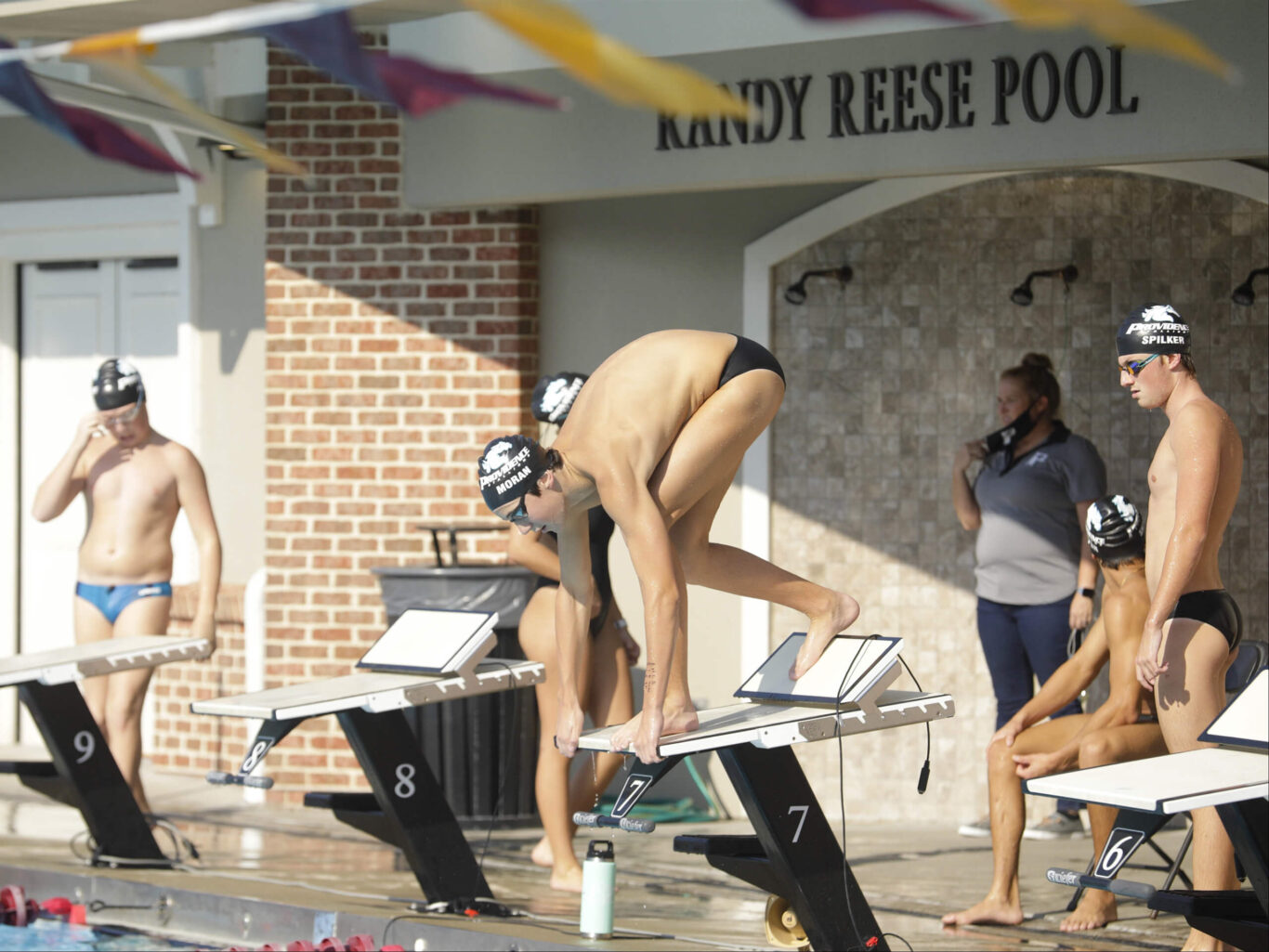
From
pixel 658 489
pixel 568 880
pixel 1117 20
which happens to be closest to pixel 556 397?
pixel 658 489

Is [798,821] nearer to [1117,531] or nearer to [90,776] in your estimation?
[1117,531]

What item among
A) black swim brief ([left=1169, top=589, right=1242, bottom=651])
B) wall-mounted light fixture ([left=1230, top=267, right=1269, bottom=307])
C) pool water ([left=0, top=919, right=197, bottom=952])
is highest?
wall-mounted light fixture ([left=1230, top=267, right=1269, bottom=307])

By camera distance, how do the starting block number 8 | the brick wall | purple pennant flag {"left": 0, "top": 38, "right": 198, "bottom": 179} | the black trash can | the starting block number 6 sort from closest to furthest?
purple pennant flag {"left": 0, "top": 38, "right": 198, "bottom": 179}
the starting block number 8
the starting block number 6
the black trash can
the brick wall

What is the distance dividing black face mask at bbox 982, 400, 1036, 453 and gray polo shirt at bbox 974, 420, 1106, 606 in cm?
8

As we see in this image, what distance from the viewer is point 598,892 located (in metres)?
5.10

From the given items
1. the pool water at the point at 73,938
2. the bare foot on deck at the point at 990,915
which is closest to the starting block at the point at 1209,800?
the bare foot on deck at the point at 990,915

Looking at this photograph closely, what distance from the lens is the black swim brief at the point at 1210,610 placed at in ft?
15.2

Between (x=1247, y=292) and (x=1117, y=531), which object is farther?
(x=1247, y=292)

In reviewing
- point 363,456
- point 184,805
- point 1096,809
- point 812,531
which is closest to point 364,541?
point 363,456

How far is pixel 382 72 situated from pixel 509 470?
2.54 m

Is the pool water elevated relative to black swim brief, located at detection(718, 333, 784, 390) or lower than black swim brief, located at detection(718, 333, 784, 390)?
lower

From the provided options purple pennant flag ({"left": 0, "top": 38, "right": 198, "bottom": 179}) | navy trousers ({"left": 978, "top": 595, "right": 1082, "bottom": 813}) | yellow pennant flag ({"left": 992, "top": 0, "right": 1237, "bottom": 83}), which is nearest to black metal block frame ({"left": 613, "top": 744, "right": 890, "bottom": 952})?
navy trousers ({"left": 978, "top": 595, "right": 1082, "bottom": 813})

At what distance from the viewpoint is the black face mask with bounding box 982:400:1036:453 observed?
22.4 feet

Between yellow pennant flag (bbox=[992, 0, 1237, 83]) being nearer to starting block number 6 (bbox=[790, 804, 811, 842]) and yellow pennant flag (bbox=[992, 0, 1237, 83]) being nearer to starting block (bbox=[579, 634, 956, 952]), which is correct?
starting block (bbox=[579, 634, 956, 952])
